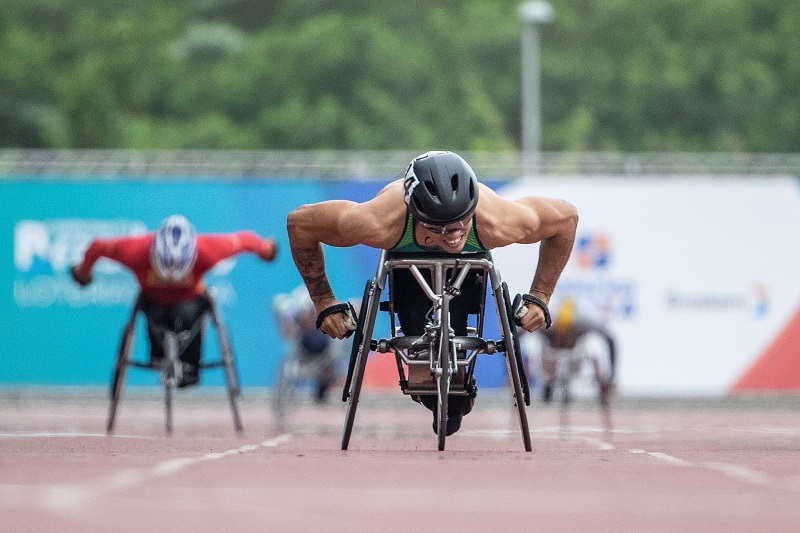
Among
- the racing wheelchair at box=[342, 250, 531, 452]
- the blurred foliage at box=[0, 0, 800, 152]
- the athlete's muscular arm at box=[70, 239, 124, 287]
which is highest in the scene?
the blurred foliage at box=[0, 0, 800, 152]

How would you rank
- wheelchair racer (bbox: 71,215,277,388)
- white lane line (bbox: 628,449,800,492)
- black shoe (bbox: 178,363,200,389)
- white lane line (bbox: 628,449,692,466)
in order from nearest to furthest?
1. white lane line (bbox: 628,449,800,492)
2. white lane line (bbox: 628,449,692,466)
3. wheelchair racer (bbox: 71,215,277,388)
4. black shoe (bbox: 178,363,200,389)

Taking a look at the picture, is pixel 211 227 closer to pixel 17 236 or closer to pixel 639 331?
pixel 17 236

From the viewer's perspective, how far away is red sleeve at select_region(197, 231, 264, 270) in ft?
43.3

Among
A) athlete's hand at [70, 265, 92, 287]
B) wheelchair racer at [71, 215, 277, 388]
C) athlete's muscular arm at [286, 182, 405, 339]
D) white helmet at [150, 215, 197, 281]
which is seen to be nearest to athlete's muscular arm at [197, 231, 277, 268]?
wheelchair racer at [71, 215, 277, 388]

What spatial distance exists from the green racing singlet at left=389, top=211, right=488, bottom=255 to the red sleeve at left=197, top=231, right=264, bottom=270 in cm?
477

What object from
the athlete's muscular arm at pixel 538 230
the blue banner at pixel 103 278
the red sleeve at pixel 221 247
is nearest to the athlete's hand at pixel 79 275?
the red sleeve at pixel 221 247

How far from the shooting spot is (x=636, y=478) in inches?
264

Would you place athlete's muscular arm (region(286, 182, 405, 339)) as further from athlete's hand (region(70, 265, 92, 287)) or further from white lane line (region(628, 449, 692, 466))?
athlete's hand (region(70, 265, 92, 287))

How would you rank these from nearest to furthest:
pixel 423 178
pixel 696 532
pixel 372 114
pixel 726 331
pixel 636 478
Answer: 1. pixel 696 532
2. pixel 636 478
3. pixel 423 178
4. pixel 726 331
5. pixel 372 114

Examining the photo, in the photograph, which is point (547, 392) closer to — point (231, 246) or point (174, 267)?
point (231, 246)

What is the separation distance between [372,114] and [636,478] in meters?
45.4

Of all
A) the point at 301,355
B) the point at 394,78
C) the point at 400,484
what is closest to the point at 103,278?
the point at 301,355

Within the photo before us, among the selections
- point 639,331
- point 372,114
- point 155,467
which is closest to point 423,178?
point 155,467

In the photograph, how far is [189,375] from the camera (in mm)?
13336
